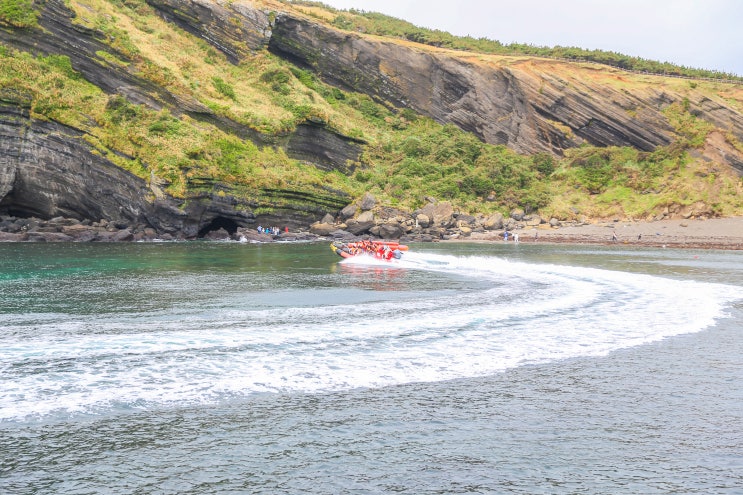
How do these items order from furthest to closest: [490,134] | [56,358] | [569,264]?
[490,134]
[569,264]
[56,358]

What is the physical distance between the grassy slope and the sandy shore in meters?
4.79

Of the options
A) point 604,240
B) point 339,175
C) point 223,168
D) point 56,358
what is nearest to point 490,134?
point 339,175

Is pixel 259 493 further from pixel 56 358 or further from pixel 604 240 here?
pixel 604 240

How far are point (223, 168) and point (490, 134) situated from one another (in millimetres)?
50203

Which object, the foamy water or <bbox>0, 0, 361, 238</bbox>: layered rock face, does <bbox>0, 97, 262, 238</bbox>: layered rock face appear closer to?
<bbox>0, 0, 361, 238</bbox>: layered rock face

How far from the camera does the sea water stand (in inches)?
302

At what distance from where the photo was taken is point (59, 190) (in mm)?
57375

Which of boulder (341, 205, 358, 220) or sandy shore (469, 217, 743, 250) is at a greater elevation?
boulder (341, 205, 358, 220)

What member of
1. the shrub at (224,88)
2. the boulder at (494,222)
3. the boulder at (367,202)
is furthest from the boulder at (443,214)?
the shrub at (224,88)

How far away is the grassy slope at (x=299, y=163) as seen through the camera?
60656 mm

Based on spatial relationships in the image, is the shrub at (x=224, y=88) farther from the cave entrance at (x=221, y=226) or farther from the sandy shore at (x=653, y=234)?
the sandy shore at (x=653, y=234)

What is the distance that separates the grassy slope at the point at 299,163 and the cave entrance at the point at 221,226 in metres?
4.95

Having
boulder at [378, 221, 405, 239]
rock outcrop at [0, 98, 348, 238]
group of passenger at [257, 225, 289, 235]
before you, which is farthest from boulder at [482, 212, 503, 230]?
rock outcrop at [0, 98, 348, 238]

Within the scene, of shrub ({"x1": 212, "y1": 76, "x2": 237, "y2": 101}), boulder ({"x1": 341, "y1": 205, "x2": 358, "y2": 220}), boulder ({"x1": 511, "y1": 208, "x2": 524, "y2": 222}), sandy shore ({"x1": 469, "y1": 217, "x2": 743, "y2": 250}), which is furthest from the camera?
shrub ({"x1": 212, "y1": 76, "x2": 237, "y2": 101})
